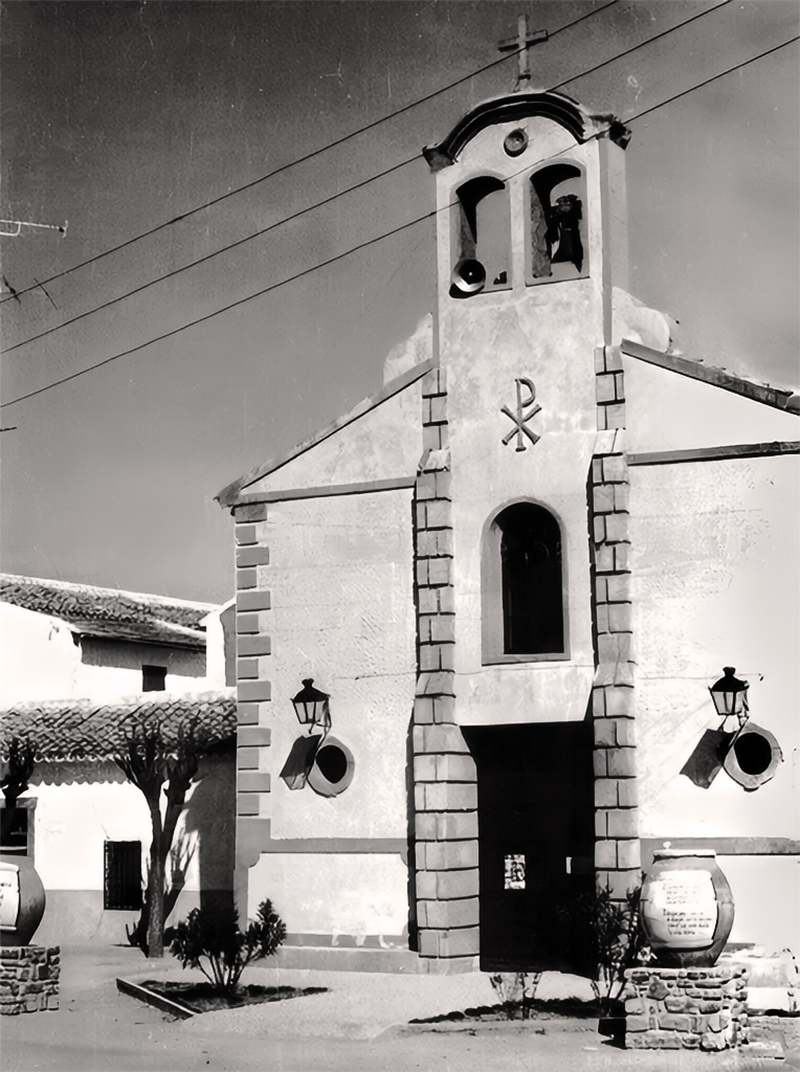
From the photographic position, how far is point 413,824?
19.0 meters

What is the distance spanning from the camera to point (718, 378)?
1828 cm

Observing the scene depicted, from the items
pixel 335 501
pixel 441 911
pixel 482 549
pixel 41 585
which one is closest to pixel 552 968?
pixel 441 911

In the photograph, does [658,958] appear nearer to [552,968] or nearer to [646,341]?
[552,968]

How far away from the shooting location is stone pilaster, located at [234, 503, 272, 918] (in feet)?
64.8

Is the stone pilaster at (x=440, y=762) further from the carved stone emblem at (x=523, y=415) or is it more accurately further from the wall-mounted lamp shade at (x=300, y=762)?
the wall-mounted lamp shade at (x=300, y=762)

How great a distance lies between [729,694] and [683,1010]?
4833mm

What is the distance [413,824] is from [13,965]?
5.05 metres

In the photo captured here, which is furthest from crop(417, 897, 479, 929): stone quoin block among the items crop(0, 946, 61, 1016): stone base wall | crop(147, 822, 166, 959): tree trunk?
crop(0, 946, 61, 1016): stone base wall

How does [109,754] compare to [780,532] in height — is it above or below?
below

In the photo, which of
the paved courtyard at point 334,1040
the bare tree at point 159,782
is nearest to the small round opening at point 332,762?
the paved courtyard at point 334,1040

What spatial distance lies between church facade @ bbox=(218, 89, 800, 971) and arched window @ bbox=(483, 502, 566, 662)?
0.12 ft

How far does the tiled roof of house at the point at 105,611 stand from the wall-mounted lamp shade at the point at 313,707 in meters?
9.82

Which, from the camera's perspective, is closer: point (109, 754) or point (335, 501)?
point (335, 501)

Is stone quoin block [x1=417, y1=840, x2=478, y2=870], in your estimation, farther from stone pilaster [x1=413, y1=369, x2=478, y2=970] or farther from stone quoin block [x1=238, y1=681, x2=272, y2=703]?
stone quoin block [x1=238, y1=681, x2=272, y2=703]
